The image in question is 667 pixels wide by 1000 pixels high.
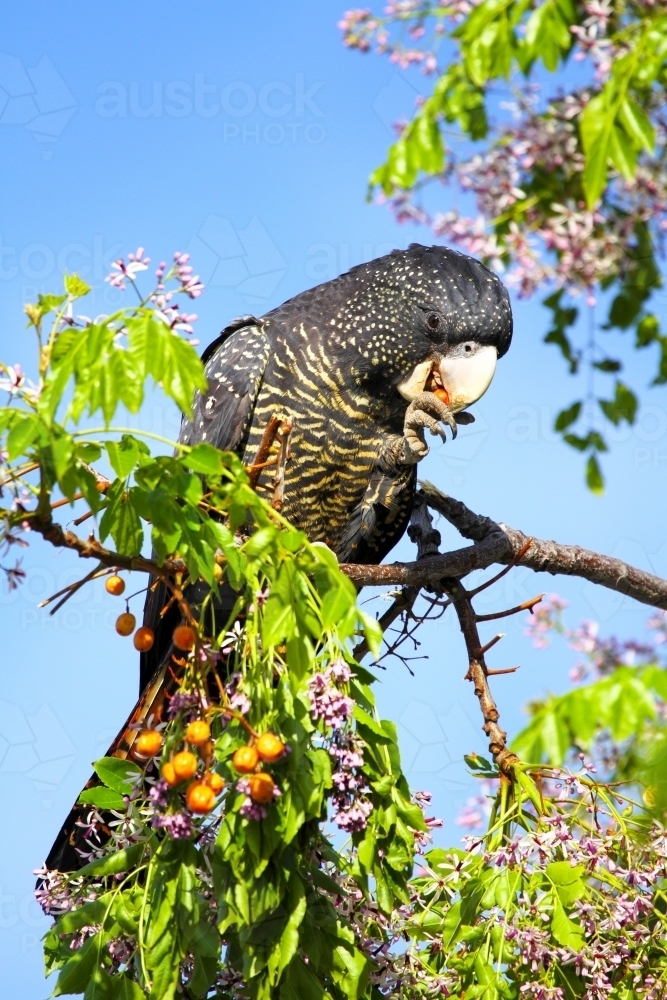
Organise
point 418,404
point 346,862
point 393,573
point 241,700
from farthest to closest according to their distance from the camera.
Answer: point 418,404
point 393,573
point 346,862
point 241,700

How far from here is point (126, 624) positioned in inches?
106

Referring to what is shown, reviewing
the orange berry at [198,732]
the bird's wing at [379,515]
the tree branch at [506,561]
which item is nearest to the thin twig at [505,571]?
the tree branch at [506,561]

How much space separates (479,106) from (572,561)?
1.74 metres

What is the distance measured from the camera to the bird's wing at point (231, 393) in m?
4.43

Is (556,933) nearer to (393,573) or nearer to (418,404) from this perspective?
(393,573)

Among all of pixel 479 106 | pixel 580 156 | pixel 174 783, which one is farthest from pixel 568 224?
pixel 174 783

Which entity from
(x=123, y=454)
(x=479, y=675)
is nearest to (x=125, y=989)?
(x=123, y=454)

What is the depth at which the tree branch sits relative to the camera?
3.78 m

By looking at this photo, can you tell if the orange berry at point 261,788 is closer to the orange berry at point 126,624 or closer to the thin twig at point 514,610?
the orange berry at point 126,624

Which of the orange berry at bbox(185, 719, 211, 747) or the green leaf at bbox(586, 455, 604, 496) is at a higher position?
the green leaf at bbox(586, 455, 604, 496)

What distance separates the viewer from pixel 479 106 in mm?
3748

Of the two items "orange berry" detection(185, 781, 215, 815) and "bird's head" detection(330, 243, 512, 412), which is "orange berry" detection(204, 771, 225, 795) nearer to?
"orange berry" detection(185, 781, 215, 815)

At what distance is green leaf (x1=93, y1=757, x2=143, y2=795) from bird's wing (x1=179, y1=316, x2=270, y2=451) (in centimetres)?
183

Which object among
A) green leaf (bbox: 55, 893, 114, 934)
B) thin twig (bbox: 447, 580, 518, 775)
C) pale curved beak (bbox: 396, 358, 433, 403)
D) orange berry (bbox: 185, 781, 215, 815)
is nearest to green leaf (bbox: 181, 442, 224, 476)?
orange berry (bbox: 185, 781, 215, 815)
